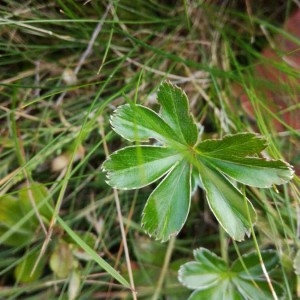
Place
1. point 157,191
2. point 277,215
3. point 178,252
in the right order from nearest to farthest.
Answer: point 157,191, point 277,215, point 178,252

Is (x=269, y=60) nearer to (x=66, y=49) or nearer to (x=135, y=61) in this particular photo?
(x=135, y=61)

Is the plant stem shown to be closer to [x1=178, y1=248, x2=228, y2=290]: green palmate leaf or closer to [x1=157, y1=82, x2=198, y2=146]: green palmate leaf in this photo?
[x1=178, y1=248, x2=228, y2=290]: green palmate leaf

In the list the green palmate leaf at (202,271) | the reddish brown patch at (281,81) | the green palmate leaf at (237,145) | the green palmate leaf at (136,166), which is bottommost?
the green palmate leaf at (202,271)

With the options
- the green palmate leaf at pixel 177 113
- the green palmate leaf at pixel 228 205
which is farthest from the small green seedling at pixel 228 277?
the green palmate leaf at pixel 177 113

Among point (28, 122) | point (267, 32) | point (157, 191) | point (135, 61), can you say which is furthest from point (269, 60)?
point (28, 122)

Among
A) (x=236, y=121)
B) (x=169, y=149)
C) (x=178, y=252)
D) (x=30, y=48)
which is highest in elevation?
(x=30, y=48)

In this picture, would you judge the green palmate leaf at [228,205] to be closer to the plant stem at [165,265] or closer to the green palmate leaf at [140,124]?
the green palmate leaf at [140,124]

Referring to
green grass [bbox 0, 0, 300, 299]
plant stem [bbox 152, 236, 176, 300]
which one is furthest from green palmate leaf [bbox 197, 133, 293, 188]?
plant stem [bbox 152, 236, 176, 300]
